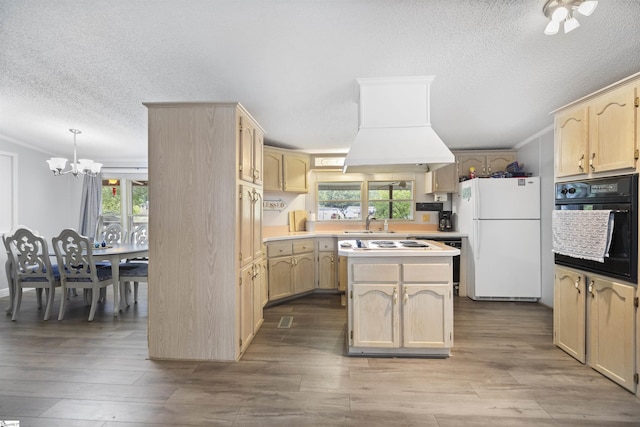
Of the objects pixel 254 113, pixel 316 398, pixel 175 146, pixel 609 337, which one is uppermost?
pixel 254 113

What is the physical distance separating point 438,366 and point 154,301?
228 cm

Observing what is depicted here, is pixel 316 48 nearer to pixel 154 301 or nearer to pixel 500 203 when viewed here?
pixel 154 301

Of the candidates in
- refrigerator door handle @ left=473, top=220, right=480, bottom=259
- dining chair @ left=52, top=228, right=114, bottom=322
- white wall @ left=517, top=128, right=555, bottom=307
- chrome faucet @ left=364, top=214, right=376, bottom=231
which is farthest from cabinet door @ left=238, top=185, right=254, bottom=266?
white wall @ left=517, top=128, right=555, bottom=307

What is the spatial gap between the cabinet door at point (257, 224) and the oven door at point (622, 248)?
2.69 metres

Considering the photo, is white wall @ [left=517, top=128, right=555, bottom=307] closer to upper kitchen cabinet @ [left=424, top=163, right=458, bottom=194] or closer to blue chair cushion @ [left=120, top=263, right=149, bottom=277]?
upper kitchen cabinet @ [left=424, top=163, right=458, bottom=194]

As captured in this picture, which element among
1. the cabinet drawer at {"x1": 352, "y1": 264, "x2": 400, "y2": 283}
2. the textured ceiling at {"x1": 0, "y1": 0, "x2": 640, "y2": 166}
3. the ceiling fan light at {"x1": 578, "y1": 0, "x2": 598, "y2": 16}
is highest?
the textured ceiling at {"x1": 0, "y1": 0, "x2": 640, "y2": 166}

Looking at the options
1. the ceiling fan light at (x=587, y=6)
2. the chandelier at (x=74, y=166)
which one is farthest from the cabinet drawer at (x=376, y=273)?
the chandelier at (x=74, y=166)

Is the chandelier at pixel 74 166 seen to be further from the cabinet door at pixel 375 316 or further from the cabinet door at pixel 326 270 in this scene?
Result: the cabinet door at pixel 375 316

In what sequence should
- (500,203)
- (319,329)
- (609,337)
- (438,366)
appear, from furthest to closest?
(500,203) < (319,329) < (438,366) < (609,337)

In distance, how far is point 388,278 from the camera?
2.50m

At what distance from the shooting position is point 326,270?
444cm

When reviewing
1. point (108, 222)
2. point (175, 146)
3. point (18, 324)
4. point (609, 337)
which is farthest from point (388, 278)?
point (108, 222)

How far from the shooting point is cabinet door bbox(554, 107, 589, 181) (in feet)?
7.58

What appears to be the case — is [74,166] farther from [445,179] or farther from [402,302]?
[445,179]
